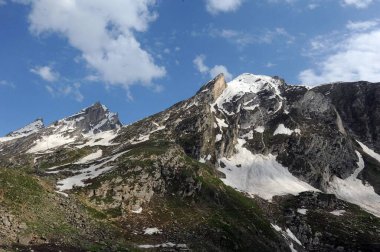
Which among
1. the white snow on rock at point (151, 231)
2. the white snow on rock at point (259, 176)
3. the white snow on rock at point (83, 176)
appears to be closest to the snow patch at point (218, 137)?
the white snow on rock at point (259, 176)

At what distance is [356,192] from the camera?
185 metres

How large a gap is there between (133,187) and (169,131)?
9039 centimetres

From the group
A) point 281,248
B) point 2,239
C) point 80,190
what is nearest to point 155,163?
point 80,190

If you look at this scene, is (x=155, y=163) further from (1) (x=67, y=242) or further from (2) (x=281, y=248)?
(1) (x=67, y=242)

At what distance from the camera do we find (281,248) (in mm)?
108500

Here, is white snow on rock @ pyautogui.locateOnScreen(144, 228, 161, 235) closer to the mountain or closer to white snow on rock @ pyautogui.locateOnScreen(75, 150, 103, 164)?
the mountain

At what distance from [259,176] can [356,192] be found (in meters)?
44.7

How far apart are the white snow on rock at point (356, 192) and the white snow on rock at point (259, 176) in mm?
16119

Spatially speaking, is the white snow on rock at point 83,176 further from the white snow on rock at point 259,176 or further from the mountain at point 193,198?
the white snow on rock at point 259,176

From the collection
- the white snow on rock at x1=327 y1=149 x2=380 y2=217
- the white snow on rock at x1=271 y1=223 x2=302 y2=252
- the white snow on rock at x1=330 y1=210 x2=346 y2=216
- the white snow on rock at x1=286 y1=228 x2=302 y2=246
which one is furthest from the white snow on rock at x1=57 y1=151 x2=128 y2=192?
the white snow on rock at x1=327 y1=149 x2=380 y2=217

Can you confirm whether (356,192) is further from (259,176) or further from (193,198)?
(193,198)

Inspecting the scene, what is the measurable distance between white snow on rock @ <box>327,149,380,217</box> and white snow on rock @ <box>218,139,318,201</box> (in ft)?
52.9

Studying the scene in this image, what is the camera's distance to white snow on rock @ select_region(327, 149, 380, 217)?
17315 centimetres

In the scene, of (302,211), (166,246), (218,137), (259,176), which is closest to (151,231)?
(166,246)
